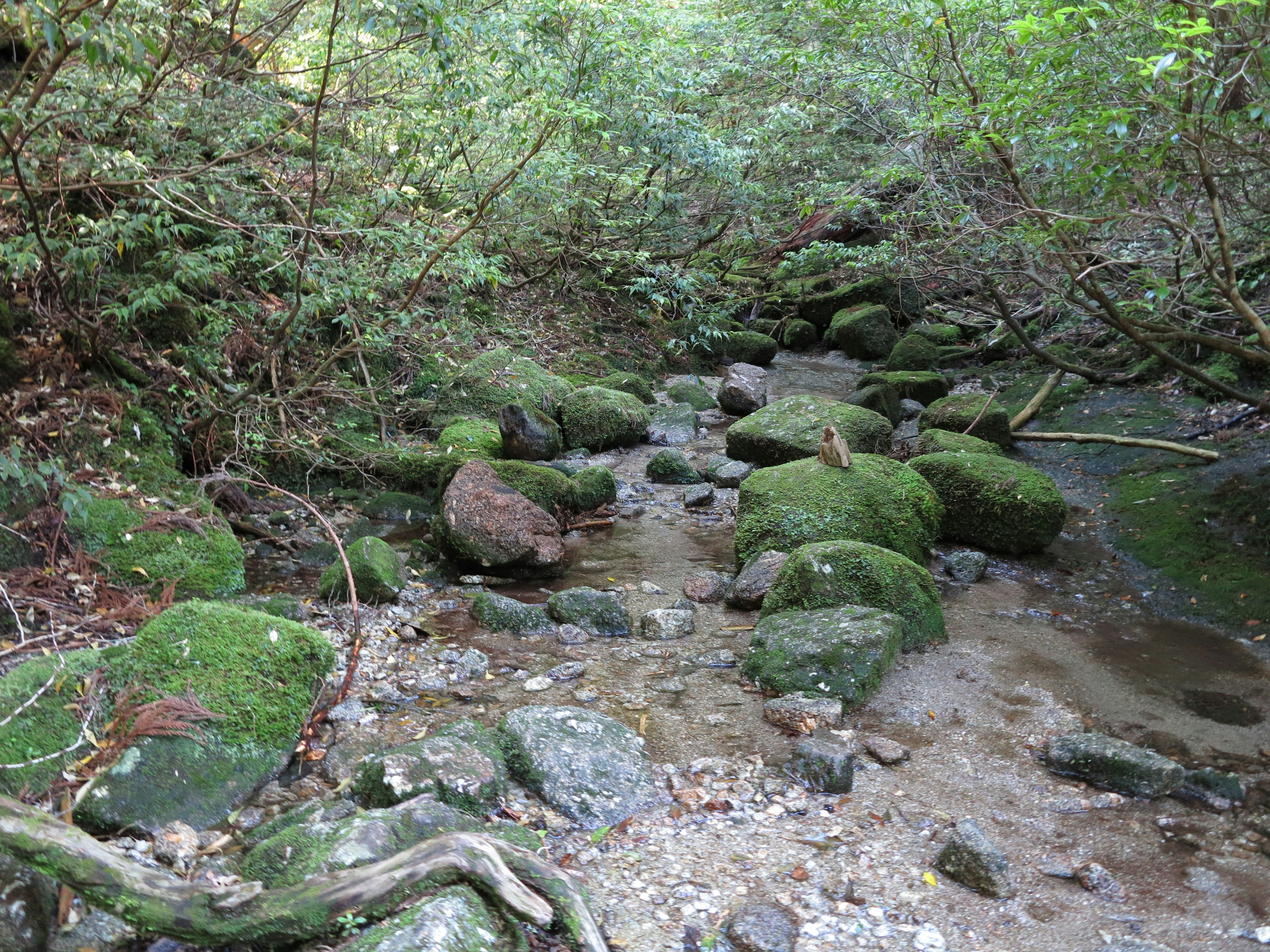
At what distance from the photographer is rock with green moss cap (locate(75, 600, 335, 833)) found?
3.12 meters

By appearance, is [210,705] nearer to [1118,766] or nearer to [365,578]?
[365,578]

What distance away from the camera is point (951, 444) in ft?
26.4

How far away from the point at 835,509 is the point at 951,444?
2.60 metres

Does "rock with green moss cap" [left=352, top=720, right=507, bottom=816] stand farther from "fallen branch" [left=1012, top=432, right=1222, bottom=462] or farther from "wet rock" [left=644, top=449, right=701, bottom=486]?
"fallen branch" [left=1012, top=432, right=1222, bottom=462]

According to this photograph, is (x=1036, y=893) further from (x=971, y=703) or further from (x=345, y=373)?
(x=345, y=373)

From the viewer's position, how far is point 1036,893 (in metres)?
3.00

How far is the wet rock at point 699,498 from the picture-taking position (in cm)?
796

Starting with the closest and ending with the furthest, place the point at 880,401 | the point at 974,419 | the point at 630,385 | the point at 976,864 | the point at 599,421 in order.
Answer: the point at 976,864 < the point at 974,419 < the point at 599,421 < the point at 880,401 < the point at 630,385

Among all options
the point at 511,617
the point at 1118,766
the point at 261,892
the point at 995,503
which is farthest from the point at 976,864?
the point at 995,503

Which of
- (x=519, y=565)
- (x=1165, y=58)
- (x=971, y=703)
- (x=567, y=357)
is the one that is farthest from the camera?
(x=567, y=357)

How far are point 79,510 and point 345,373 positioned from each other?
428 centimetres

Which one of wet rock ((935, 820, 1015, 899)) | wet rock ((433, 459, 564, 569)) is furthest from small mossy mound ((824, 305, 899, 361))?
wet rock ((935, 820, 1015, 899))

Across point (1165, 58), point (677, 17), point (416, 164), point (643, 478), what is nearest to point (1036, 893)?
point (1165, 58)

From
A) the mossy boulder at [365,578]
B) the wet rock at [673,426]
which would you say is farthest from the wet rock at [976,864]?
the wet rock at [673,426]
